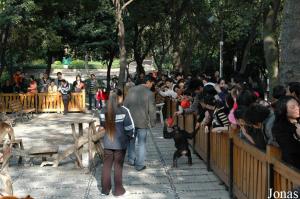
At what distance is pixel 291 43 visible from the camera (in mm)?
9578

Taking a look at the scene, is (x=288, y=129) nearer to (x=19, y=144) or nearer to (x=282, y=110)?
(x=282, y=110)

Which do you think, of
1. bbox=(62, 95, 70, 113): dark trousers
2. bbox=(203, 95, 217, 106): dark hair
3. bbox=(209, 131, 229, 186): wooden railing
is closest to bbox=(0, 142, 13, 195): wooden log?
bbox=(209, 131, 229, 186): wooden railing

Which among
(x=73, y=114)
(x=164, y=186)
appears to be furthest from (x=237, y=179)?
(x=73, y=114)

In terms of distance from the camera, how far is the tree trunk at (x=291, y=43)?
376 inches

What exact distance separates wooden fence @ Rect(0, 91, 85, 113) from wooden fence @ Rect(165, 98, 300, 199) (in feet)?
40.8

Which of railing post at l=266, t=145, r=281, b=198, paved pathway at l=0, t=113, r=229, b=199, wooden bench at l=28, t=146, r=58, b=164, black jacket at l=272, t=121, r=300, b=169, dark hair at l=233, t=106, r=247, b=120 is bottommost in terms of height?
paved pathway at l=0, t=113, r=229, b=199

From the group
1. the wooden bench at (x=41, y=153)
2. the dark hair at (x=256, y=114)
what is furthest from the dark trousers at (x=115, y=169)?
the wooden bench at (x=41, y=153)

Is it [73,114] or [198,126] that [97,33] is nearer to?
[73,114]

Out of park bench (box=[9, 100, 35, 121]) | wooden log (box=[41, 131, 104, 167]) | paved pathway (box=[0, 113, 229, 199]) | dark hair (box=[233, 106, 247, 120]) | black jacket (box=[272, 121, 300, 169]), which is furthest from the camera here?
park bench (box=[9, 100, 35, 121])

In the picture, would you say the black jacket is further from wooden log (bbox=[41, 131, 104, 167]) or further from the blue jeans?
wooden log (bbox=[41, 131, 104, 167])

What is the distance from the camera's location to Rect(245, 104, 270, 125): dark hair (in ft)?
22.3

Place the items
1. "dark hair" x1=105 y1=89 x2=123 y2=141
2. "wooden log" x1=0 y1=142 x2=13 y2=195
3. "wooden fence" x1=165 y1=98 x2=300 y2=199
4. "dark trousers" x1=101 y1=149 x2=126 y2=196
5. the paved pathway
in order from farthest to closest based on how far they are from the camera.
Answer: the paved pathway, "dark trousers" x1=101 y1=149 x2=126 y2=196, "dark hair" x1=105 y1=89 x2=123 y2=141, "wooden log" x1=0 y1=142 x2=13 y2=195, "wooden fence" x1=165 y1=98 x2=300 y2=199

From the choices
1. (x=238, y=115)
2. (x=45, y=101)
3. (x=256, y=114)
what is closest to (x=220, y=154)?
(x=238, y=115)

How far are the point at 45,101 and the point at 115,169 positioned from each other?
602 inches
